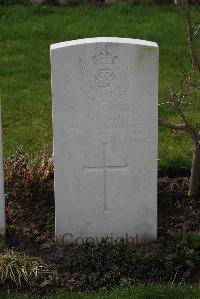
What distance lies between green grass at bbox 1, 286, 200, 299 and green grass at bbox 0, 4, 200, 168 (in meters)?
1.99

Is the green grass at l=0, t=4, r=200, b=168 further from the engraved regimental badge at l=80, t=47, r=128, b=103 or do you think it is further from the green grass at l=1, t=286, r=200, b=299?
the green grass at l=1, t=286, r=200, b=299

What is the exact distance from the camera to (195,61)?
564cm

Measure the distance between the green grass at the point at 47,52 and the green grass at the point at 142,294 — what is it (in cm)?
199

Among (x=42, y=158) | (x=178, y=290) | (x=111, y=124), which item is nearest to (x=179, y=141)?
(x=42, y=158)

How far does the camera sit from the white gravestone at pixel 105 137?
16.8 ft

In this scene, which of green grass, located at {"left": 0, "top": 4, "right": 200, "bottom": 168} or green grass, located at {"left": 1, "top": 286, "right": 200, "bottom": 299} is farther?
green grass, located at {"left": 0, "top": 4, "right": 200, "bottom": 168}

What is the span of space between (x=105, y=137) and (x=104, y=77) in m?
0.41

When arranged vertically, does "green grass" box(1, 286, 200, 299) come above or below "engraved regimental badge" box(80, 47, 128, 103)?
below

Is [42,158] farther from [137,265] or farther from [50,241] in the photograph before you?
[137,265]

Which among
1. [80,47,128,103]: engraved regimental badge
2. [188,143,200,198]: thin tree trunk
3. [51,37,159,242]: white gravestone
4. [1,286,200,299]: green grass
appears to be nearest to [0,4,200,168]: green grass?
[188,143,200,198]: thin tree trunk

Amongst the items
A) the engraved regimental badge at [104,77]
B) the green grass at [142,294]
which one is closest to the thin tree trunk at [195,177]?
the engraved regimental badge at [104,77]

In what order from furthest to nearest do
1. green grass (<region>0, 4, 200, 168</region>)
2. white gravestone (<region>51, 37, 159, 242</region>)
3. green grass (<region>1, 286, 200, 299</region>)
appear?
1. green grass (<region>0, 4, 200, 168</region>)
2. white gravestone (<region>51, 37, 159, 242</region>)
3. green grass (<region>1, 286, 200, 299</region>)

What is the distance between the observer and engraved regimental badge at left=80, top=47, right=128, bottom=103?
5133mm

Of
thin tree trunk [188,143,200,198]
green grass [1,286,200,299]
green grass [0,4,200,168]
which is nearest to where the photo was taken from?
green grass [1,286,200,299]
